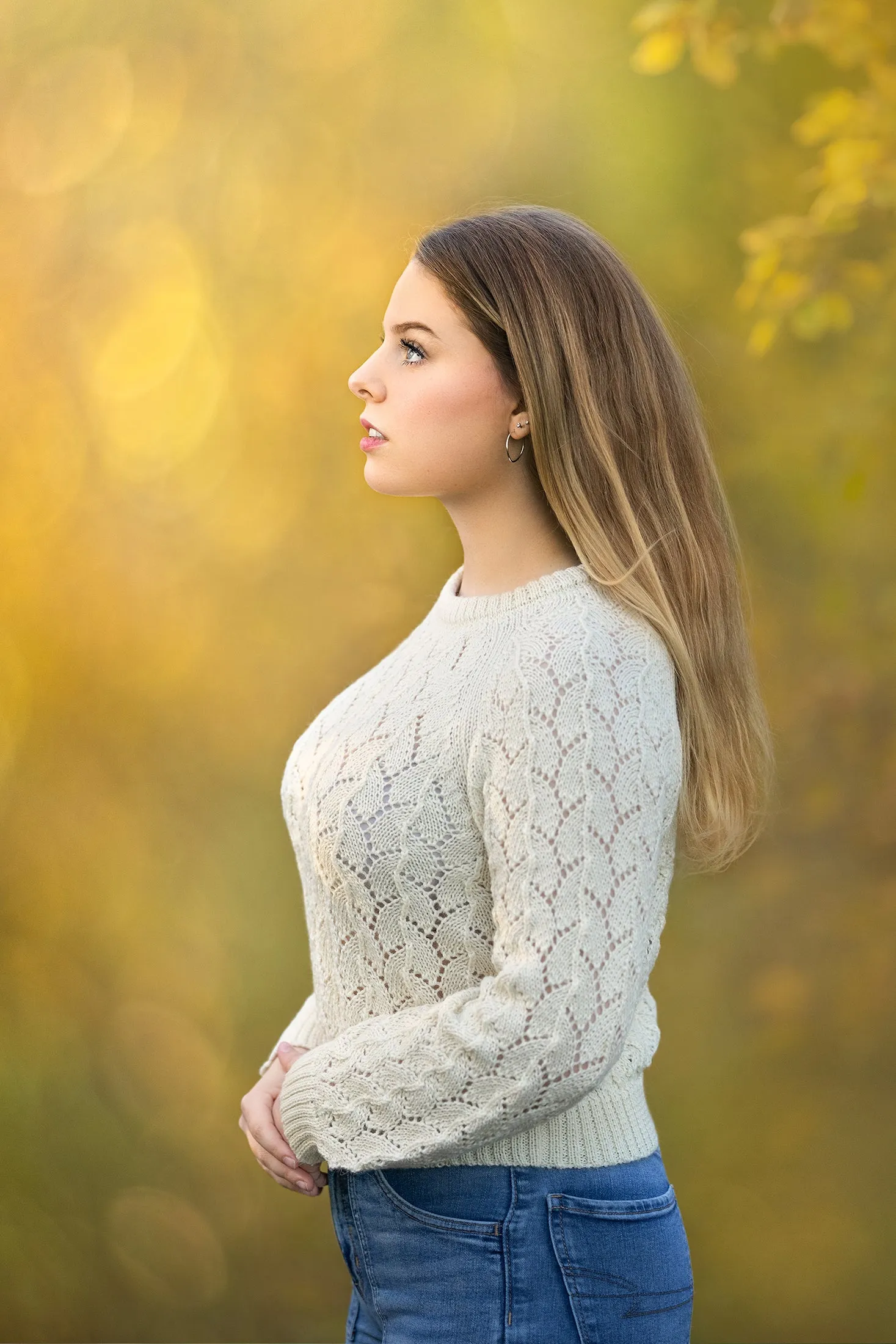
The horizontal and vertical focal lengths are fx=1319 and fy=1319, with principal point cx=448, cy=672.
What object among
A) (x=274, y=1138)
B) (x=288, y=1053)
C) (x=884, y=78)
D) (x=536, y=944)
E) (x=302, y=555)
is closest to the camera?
(x=536, y=944)

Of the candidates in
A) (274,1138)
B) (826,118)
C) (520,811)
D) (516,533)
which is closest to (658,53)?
(826,118)

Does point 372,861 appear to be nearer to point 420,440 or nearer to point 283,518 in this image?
point 420,440

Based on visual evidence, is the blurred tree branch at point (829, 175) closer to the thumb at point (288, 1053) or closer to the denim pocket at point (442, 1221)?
the thumb at point (288, 1053)

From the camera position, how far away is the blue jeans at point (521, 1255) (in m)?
1.23

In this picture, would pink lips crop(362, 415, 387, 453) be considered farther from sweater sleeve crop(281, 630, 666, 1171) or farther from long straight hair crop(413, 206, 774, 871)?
sweater sleeve crop(281, 630, 666, 1171)

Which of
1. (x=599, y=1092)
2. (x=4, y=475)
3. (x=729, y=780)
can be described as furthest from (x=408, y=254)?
(x=599, y=1092)

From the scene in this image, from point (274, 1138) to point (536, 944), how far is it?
41cm

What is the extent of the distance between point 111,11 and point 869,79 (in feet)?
4.68

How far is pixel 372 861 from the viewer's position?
1284 millimetres

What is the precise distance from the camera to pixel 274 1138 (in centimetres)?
136

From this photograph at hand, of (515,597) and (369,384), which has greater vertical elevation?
(369,384)

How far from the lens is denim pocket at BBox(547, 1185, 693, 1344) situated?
1.23 meters

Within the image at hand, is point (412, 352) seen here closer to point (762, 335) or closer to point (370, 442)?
point (370, 442)

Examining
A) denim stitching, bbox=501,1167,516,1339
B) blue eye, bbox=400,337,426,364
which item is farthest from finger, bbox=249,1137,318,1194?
blue eye, bbox=400,337,426,364
